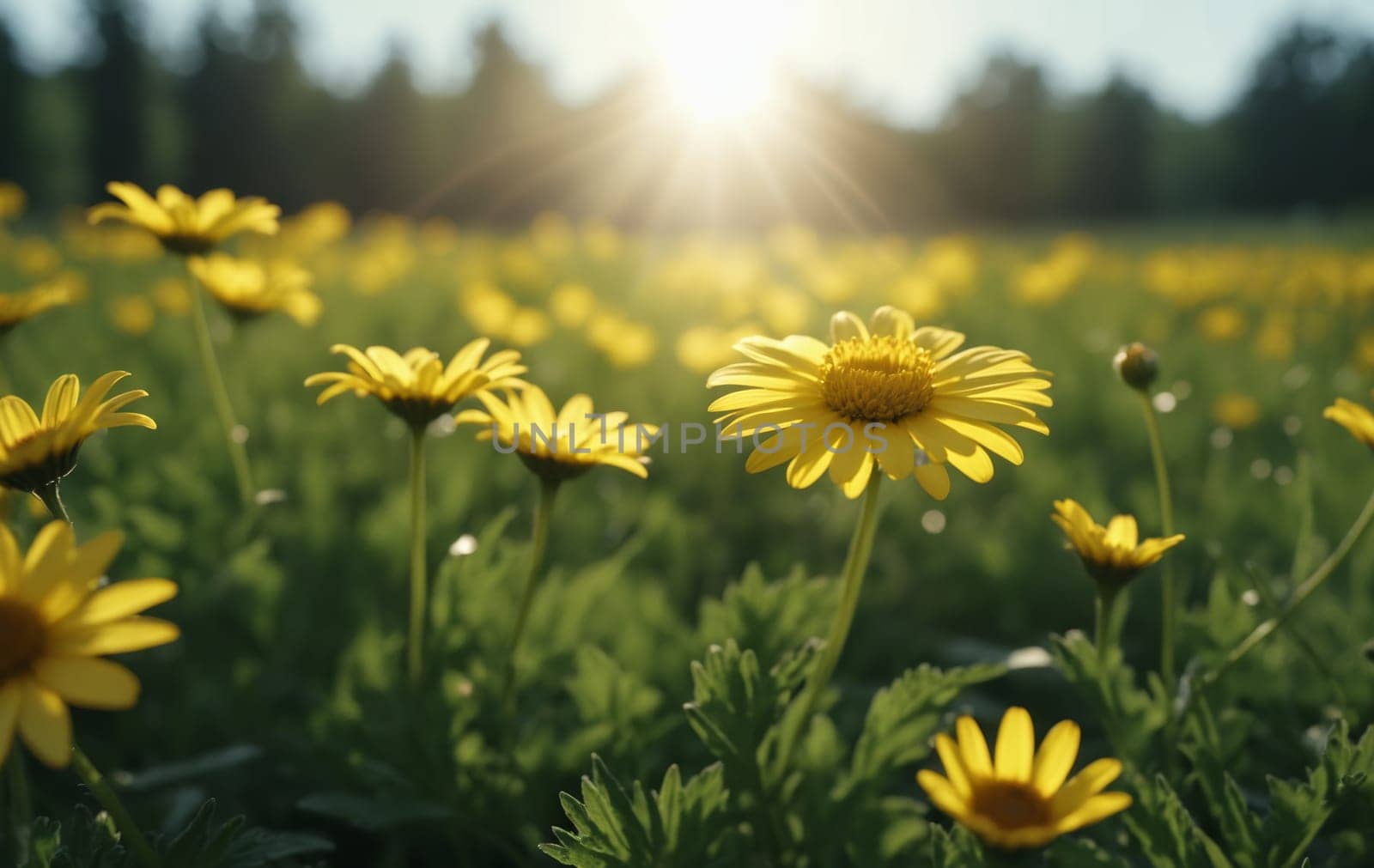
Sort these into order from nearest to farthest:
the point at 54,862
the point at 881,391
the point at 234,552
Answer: the point at 54,862, the point at 881,391, the point at 234,552

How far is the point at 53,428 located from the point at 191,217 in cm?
69

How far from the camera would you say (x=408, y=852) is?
155cm

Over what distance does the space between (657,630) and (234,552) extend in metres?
0.85

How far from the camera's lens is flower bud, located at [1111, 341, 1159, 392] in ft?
4.45

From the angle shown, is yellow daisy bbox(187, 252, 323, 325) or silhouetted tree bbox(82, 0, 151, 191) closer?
yellow daisy bbox(187, 252, 323, 325)

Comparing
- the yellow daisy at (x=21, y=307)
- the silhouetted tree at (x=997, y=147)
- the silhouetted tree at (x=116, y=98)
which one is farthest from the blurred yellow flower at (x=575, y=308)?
the silhouetted tree at (x=997, y=147)

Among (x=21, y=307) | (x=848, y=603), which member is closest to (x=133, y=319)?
(x=21, y=307)

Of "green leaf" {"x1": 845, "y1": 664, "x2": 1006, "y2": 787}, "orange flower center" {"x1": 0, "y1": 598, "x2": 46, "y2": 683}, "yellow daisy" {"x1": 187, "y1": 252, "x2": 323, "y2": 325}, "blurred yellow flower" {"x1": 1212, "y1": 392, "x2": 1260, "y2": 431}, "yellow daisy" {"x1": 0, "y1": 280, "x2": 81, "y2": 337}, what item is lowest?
"green leaf" {"x1": 845, "y1": 664, "x2": 1006, "y2": 787}

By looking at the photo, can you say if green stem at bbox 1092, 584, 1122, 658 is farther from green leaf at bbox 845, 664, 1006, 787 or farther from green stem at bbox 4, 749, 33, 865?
green stem at bbox 4, 749, 33, 865

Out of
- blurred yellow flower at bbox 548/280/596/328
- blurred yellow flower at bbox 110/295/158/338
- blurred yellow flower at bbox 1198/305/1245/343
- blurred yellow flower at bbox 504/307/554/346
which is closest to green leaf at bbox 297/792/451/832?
blurred yellow flower at bbox 504/307/554/346

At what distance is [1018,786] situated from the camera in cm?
89

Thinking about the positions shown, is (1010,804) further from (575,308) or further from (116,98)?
(116,98)

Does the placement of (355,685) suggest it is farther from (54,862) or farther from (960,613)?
(960,613)

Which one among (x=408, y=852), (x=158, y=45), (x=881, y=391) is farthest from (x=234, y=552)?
(x=158, y=45)
